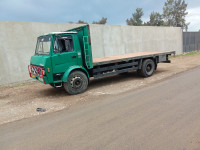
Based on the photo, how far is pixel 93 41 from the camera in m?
11.3

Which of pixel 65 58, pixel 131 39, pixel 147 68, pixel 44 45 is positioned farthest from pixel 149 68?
pixel 131 39

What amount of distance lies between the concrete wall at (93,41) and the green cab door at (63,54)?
164 inches

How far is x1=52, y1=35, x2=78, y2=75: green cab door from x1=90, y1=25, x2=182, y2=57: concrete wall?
542 centimetres

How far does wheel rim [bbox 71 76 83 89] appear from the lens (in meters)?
6.02

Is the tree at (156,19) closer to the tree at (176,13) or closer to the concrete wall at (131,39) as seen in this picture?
the tree at (176,13)

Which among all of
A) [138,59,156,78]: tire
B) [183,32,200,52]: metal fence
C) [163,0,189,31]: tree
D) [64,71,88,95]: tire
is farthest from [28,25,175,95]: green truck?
[163,0,189,31]: tree

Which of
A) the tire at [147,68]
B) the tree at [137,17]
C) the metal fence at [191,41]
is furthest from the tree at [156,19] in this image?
the tire at [147,68]

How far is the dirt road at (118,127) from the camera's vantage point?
2.83 metres

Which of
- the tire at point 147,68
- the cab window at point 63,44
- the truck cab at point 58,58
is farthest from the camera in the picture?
the tire at point 147,68

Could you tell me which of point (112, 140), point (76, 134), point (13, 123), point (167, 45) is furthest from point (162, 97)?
point (167, 45)

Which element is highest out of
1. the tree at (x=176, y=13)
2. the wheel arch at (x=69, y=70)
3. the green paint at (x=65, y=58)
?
the tree at (x=176, y=13)

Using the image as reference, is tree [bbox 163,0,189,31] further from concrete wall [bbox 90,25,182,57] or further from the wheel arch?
the wheel arch

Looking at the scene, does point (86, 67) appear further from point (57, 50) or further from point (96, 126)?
point (96, 126)

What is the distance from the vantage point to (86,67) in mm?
6621
